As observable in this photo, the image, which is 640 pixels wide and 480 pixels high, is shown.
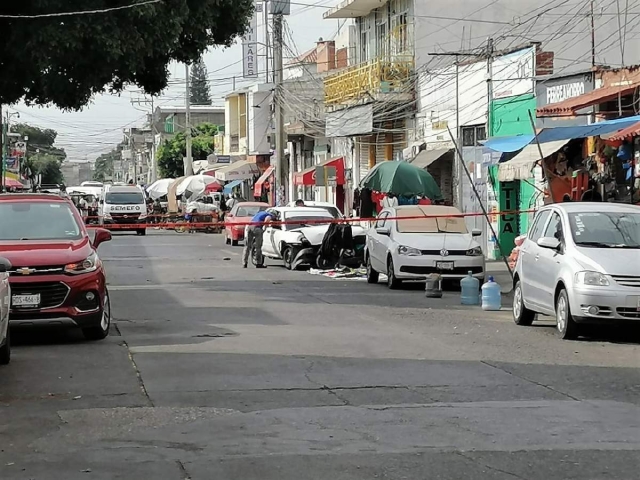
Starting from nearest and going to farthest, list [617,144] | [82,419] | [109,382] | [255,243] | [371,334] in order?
[82,419] < [109,382] < [371,334] < [617,144] < [255,243]

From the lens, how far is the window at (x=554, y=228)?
15393 mm

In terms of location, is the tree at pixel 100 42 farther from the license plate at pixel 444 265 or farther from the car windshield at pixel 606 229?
the car windshield at pixel 606 229

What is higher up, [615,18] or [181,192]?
[615,18]

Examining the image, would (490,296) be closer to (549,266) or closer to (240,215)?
(549,266)

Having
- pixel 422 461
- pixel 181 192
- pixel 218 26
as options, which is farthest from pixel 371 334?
pixel 181 192

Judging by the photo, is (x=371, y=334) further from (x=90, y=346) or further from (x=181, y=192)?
(x=181, y=192)

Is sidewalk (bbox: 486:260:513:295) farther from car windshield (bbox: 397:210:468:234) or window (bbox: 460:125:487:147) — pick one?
window (bbox: 460:125:487:147)

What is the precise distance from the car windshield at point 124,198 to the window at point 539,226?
4165cm

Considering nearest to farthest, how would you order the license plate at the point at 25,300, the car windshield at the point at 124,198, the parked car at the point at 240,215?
the license plate at the point at 25,300 < the parked car at the point at 240,215 < the car windshield at the point at 124,198

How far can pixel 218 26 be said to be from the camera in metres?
24.4

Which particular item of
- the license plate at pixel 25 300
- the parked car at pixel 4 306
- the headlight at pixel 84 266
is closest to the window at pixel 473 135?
the headlight at pixel 84 266

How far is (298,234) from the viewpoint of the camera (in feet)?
93.8

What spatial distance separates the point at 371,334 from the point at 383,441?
675cm

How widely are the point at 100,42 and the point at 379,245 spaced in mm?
6850
